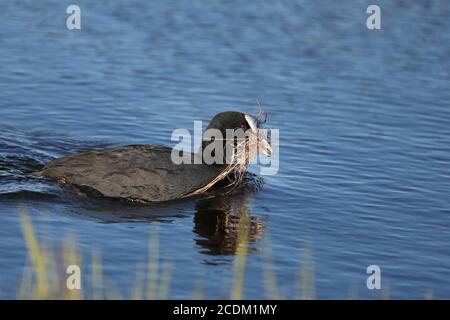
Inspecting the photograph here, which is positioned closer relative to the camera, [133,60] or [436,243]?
[436,243]

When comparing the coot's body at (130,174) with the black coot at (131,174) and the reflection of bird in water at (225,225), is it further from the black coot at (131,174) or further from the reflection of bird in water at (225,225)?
the reflection of bird in water at (225,225)

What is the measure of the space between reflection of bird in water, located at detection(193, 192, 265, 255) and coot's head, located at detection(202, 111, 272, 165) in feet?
1.79

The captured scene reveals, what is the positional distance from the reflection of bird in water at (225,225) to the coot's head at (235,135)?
0.54 meters

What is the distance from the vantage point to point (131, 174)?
442 inches

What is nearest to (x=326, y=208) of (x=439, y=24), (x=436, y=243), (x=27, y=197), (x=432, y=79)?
(x=436, y=243)

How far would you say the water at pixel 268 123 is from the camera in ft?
32.0

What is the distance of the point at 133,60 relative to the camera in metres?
16.7

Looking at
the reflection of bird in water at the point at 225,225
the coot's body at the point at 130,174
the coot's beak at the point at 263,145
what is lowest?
the reflection of bird in water at the point at 225,225

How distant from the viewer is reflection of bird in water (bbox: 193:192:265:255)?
1012 cm

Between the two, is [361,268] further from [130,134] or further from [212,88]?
[212,88]

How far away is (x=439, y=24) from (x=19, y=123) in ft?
26.9

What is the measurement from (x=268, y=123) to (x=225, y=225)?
143 inches

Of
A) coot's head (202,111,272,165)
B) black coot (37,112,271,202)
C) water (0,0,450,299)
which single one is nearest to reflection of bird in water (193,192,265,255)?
water (0,0,450,299)

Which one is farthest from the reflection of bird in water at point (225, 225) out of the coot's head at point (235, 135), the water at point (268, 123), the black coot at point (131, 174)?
the coot's head at point (235, 135)
